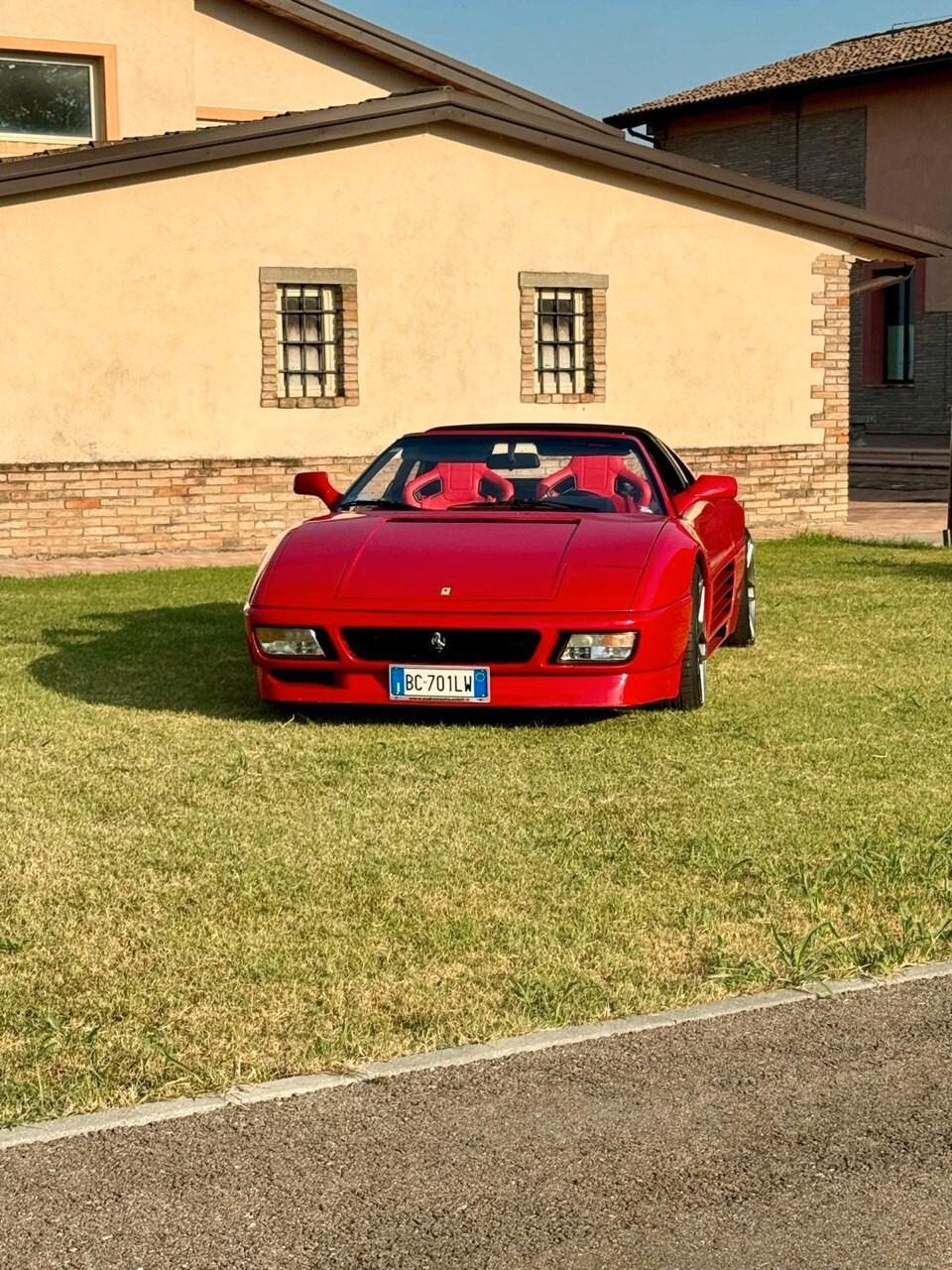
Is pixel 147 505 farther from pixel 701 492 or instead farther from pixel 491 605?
pixel 491 605

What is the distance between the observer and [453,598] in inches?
359

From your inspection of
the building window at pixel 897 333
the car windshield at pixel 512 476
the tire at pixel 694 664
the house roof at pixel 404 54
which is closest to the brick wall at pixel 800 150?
the building window at pixel 897 333

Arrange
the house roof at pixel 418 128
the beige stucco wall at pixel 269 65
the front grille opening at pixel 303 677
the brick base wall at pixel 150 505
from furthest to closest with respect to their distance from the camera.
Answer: the beige stucco wall at pixel 269 65
the brick base wall at pixel 150 505
the house roof at pixel 418 128
the front grille opening at pixel 303 677

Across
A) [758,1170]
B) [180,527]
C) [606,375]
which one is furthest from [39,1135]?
[606,375]

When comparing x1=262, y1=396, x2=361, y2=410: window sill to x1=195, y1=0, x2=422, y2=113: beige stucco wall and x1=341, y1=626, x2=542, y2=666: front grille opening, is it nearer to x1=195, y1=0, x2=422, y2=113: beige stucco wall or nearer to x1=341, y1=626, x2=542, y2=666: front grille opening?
x1=195, y1=0, x2=422, y2=113: beige stucco wall

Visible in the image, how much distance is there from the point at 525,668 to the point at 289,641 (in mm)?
1120

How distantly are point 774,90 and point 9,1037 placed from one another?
38020 mm

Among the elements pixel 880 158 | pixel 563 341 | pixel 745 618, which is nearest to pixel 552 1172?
pixel 745 618

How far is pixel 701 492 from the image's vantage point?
418 inches

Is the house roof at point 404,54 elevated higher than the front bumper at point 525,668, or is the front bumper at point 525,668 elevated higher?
the house roof at point 404,54

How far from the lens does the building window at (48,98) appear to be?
24.8 meters

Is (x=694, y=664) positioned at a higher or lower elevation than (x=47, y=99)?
lower

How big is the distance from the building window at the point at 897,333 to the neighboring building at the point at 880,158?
0.02 metres

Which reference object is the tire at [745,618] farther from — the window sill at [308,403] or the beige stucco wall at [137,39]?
the beige stucco wall at [137,39]
